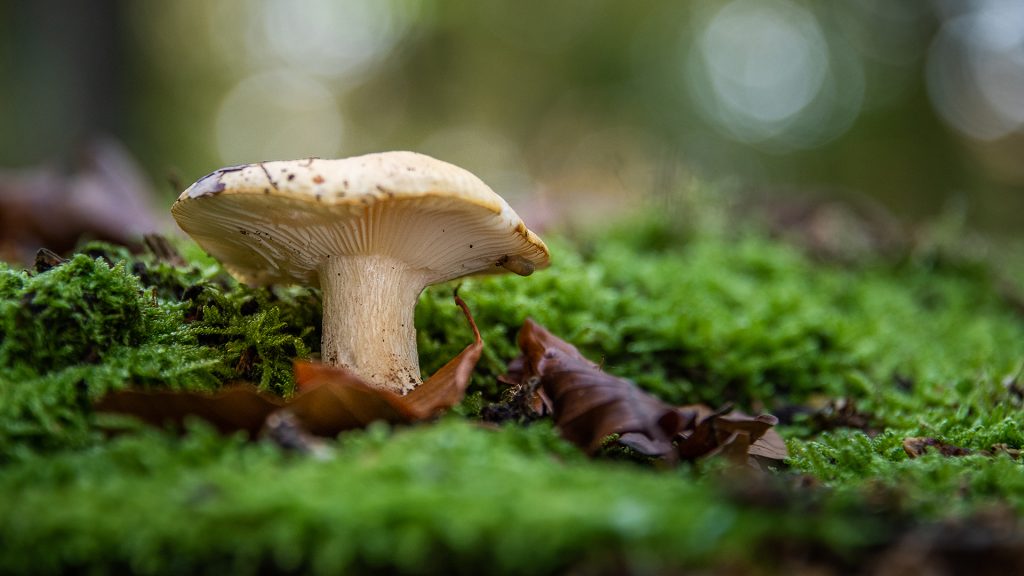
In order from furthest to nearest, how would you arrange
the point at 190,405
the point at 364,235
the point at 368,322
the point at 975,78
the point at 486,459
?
the point at 975,78, the point at 368,322, the point at 364,235, the point at 190,405, the point at 486,459

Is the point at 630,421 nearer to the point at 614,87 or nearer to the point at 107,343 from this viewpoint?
the point at 107,343

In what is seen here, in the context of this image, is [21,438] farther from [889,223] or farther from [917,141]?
[917,141]

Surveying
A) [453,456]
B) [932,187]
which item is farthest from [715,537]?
[932,187]

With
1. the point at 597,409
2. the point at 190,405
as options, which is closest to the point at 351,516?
the point at 190,405

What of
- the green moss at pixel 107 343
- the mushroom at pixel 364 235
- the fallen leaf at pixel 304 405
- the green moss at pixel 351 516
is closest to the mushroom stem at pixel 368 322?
the mushroom at pixel 364 235

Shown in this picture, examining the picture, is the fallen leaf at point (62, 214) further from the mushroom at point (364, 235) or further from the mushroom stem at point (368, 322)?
the mushroom stem at point (368, 322)

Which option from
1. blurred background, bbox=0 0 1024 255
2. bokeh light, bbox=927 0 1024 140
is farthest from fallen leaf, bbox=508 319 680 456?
bokeh light, bbox=927 0 1024 140
